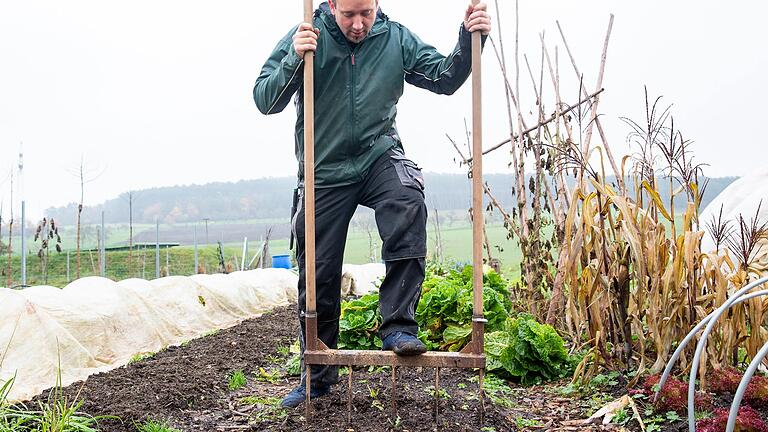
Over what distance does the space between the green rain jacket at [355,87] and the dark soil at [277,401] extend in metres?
1.02

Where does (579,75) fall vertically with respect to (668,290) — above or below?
above

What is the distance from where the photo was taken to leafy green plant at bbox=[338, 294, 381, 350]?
15.1 ft

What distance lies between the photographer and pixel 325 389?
320cm

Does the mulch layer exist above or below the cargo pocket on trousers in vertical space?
below

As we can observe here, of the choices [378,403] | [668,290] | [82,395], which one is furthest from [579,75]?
[82,395]

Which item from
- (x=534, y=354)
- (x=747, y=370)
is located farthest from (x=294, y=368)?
(x=747, y=370)

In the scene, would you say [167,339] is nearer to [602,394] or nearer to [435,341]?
[435,341]

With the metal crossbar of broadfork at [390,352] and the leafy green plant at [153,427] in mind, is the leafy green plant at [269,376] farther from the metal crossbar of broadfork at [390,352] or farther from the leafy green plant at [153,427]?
the metal crossbar of broadfork at [390,352]

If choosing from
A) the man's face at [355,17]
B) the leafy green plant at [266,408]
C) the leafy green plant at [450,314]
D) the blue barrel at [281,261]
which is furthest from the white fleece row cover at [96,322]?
the blue barrel at [281,261]

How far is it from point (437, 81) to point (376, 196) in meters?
0.57

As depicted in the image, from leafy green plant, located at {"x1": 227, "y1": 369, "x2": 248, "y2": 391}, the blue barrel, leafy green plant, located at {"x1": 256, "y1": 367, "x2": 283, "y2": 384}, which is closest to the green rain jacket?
leafy green plant, located at {"x1": 227, "y1": 369, "x2": 248, "y2": 391}

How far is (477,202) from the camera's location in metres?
2.73

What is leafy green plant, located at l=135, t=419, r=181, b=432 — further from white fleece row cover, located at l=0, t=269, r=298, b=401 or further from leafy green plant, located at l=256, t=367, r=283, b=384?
leafy green plant, located at l=256, t=367, r=283, b=384

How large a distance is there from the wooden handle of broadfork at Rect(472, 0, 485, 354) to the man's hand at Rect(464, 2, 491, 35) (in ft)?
0.07
